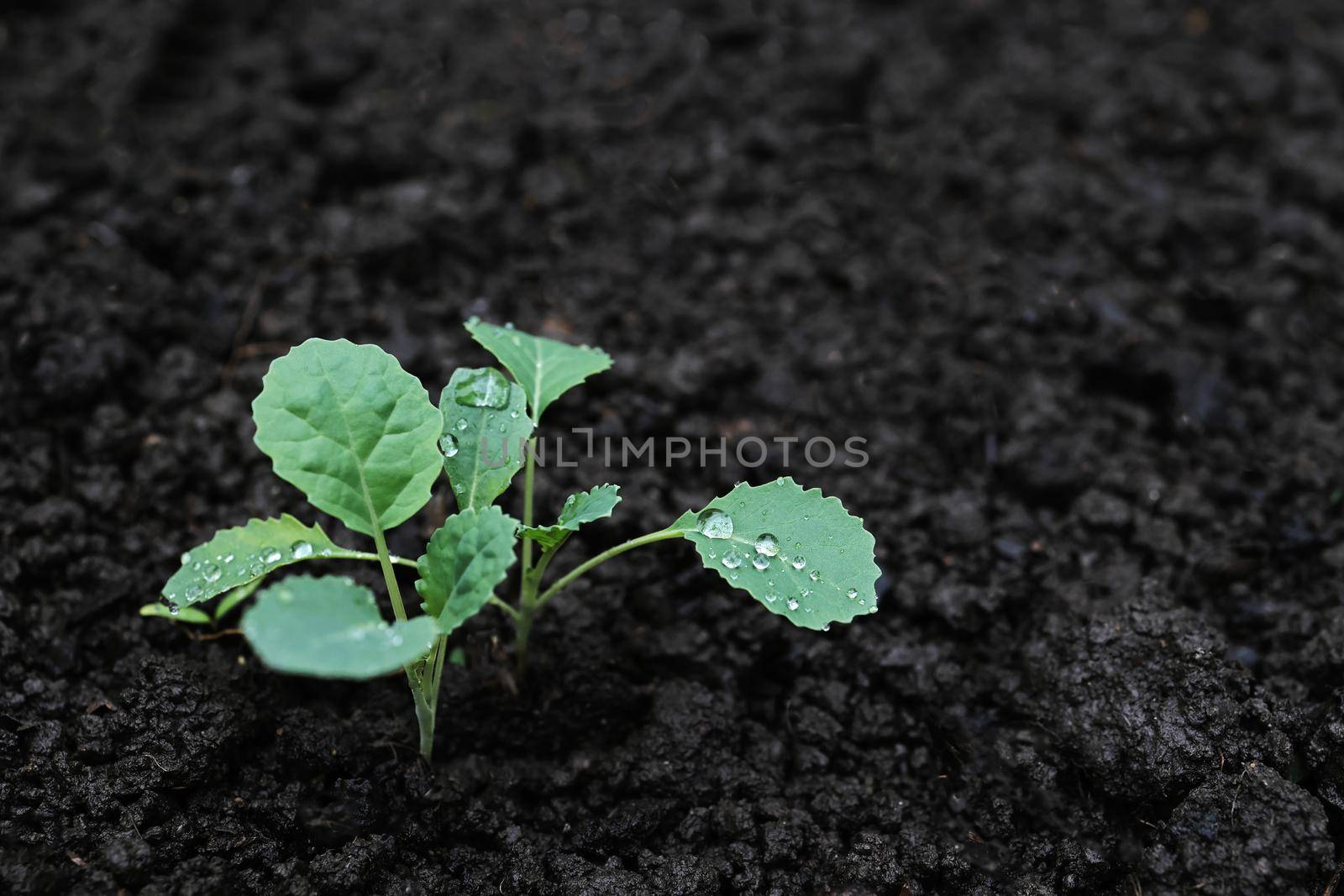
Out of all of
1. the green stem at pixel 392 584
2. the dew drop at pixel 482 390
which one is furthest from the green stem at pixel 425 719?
the dew drop at pixel 482 390

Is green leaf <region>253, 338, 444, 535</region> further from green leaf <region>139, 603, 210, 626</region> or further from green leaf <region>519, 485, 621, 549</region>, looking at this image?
green leaf <region>139, 603, 210, 626</region>

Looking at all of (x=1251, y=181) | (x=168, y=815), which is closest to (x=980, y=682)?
(x=168, y=815)

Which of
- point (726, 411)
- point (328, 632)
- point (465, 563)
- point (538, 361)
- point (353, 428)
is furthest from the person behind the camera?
point (726, 411)

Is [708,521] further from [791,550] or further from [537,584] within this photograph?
[537,584]

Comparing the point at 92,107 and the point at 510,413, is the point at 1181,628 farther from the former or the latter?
the point at 92,107

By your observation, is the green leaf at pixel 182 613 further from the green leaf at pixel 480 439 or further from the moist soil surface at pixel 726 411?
the green leaf at pixel 480 439

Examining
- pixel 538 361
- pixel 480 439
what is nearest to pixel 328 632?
pixel 480 439

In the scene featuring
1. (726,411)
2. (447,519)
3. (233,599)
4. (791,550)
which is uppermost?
(447,519)
